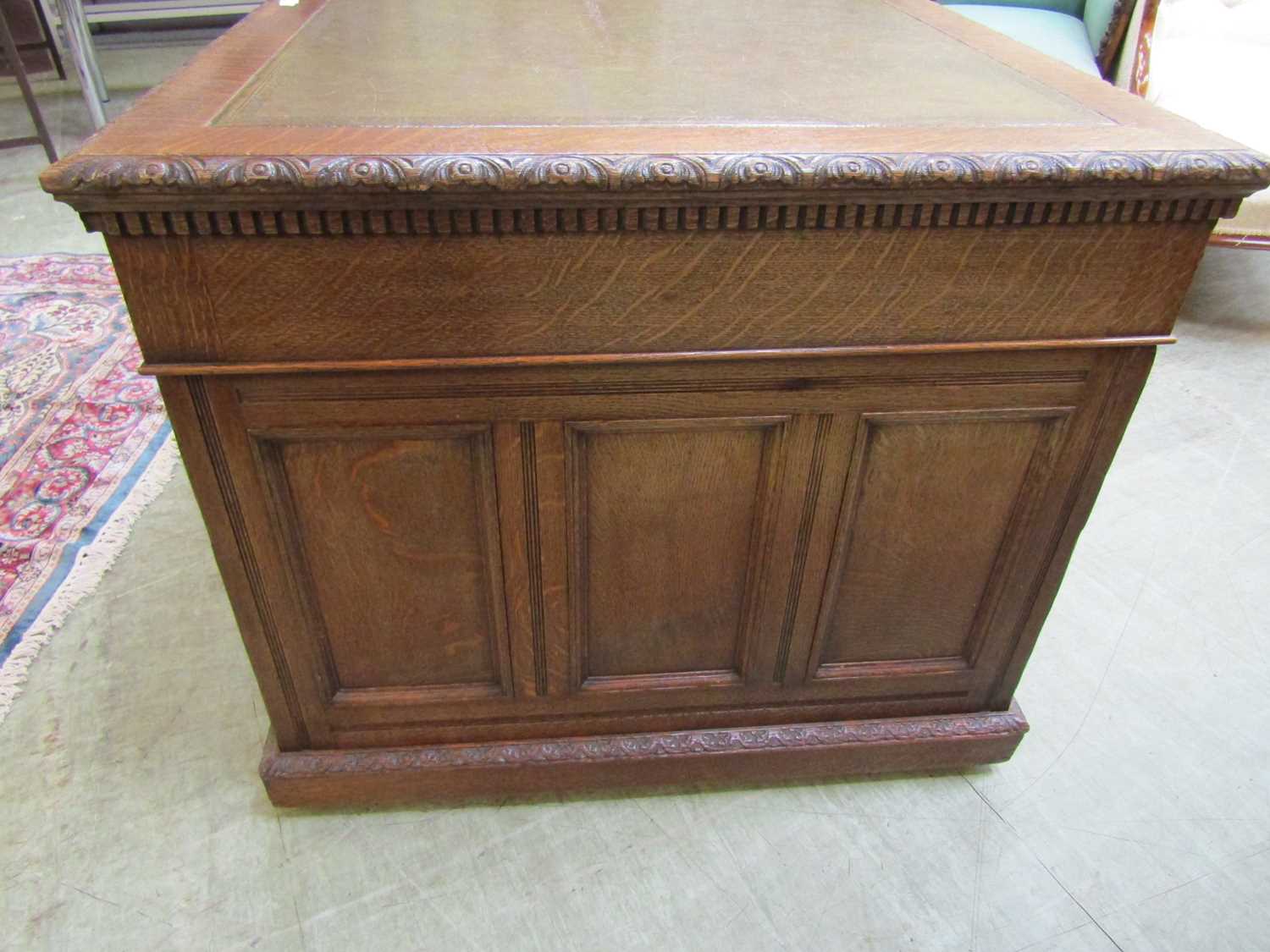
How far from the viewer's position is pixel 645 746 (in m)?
1.13

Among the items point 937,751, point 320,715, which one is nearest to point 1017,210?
point 937,751

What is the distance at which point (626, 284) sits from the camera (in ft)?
2.59

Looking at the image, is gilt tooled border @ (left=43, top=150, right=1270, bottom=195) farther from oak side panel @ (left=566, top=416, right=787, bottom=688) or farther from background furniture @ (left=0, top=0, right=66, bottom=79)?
background furniture @ (left=0, top=0, right=66, bottom=79)

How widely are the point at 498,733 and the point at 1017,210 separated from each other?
2.75 ft

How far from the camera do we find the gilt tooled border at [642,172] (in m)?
0.68

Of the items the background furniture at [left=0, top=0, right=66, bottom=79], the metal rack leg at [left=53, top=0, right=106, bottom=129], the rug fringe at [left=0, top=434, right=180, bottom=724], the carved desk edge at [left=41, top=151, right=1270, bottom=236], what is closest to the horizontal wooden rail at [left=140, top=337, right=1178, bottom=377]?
the carved desk edge at [left=41, top=151, right=1270, bottom=236]

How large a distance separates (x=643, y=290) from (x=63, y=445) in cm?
151

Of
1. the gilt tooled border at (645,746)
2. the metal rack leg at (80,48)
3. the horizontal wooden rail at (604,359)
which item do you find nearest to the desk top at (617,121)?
the horizontal wooden rail at (604,359)

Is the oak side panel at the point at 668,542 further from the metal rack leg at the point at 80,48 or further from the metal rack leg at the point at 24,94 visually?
the metal rack leg at the point at 80,48

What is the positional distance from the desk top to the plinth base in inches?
27.5

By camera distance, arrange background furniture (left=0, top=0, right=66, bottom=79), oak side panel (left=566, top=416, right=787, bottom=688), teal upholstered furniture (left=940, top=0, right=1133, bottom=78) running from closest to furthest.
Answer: oak side panel (left=566, top=416, right=787, bottom=688), teal upholstered furniture (left=940, top=0, right=1133, bottom=78), background furniture (left=0, top=0, right=66, bottom=79)

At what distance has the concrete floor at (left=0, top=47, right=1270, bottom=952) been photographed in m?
1.02

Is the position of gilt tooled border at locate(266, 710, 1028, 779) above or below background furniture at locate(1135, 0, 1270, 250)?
below

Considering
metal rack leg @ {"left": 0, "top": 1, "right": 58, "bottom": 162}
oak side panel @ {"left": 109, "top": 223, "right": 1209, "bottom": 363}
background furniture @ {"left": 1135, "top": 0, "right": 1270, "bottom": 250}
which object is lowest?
metal rack leg @ {"left": 0, "top": 1, "right": 58, "bottom": 162}
